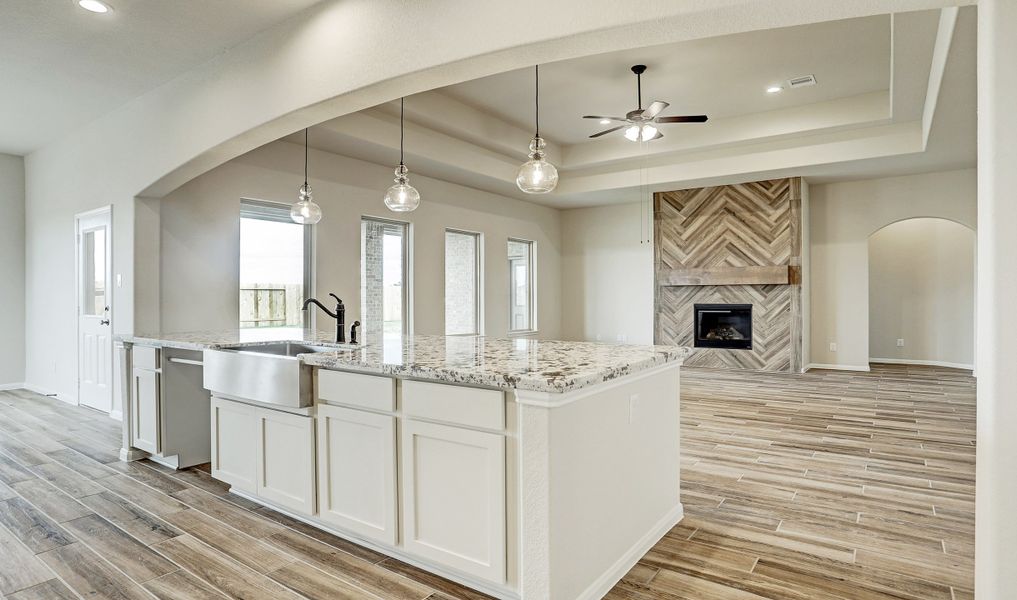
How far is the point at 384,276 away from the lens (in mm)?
7176

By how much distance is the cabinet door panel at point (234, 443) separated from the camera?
3061mm

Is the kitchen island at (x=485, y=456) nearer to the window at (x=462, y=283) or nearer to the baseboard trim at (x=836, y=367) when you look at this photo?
the window at (x=462, y=283)

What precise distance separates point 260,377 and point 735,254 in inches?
278

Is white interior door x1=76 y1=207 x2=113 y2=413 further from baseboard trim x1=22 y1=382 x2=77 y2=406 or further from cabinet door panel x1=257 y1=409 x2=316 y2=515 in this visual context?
cabinet door panel x1=257 y1=409 x2=316 y2=515

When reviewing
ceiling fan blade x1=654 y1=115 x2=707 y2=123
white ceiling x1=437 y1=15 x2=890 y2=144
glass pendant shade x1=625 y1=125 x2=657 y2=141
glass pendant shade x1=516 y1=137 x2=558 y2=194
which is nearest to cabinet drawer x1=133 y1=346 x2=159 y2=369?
glass pendant shade x1=516 y1=137 x2=558 y2=194

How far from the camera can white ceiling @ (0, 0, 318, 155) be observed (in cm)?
347

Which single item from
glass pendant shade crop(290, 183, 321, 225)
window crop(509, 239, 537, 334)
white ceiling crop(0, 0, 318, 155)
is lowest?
window crop(509, 239, 537, 334)

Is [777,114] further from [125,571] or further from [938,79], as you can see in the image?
[125,571]

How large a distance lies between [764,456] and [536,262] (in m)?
6.16

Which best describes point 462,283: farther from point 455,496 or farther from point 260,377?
point 455,496

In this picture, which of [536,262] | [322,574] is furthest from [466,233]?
[322,574]

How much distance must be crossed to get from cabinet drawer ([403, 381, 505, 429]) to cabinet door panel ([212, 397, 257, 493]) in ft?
4.09

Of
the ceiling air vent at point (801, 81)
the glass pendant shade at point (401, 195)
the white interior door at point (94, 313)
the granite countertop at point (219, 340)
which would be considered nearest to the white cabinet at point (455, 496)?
the granite countertop at point (219, 340)

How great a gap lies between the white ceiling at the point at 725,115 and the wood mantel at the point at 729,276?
4.18ft
